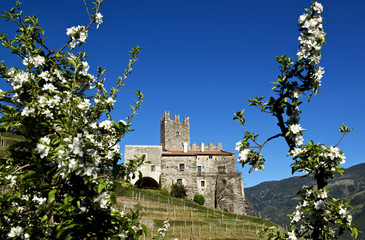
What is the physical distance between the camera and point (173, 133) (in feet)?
A: 192

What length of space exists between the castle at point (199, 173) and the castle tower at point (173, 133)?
22.4 feet

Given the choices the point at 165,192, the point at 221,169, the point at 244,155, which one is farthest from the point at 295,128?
the point at 221,169

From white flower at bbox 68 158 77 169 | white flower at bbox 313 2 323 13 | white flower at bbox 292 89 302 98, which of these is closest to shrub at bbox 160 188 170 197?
white flower at bbox 292 89 302 98

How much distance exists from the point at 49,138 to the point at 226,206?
155ft

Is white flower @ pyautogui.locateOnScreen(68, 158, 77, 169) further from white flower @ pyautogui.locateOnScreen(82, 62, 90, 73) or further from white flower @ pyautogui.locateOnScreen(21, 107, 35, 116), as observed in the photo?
white flower @ pyautogui.locateOnScreen(82, 62, 90, 73)

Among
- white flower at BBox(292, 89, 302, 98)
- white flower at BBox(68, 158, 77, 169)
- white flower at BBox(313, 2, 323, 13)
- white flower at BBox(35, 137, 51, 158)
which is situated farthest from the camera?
white flower at BBox(292, 89, 302, 98)

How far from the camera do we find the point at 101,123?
4309 millimetres

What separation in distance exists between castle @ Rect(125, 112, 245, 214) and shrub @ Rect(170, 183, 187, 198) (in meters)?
1.00

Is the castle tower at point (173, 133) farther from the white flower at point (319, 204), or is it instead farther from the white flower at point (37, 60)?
the white flower at point (319, 204)

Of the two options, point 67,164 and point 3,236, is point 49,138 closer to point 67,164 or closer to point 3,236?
point 67,164

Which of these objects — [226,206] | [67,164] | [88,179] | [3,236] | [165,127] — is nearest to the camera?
[67,164]

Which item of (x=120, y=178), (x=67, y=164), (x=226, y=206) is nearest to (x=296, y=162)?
(x=120, y=178)

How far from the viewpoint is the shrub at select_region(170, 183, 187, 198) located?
47.1m

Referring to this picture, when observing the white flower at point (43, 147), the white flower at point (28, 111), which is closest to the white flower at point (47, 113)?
the white flower at point (28, 111)
